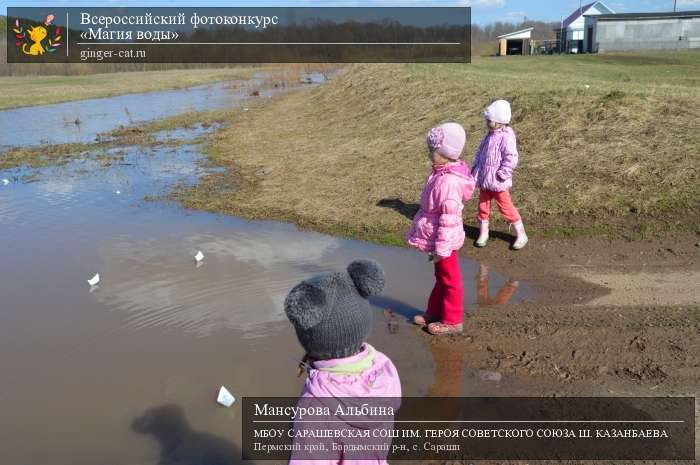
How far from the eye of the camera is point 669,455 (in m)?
3.24

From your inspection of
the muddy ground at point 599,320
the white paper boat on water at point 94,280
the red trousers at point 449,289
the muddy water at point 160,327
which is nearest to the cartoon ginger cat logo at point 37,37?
the muddy water at point 160,327

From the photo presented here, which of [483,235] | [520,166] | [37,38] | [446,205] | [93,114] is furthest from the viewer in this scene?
[37,38]

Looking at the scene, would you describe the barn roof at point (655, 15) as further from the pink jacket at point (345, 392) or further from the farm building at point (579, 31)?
the pink jacket at point (345, 392)

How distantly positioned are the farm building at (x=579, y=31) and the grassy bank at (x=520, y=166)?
36677mm

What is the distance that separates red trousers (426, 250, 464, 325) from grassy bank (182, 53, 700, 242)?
7.61ft

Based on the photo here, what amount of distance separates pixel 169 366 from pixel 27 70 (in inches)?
2378

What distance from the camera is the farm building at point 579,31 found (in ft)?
151

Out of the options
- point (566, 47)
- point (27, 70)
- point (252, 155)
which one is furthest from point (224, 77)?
point (252, 155)

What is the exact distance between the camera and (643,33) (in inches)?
1693

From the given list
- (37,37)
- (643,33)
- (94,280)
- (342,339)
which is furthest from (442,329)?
(643,33)

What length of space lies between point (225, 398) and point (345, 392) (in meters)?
1.83

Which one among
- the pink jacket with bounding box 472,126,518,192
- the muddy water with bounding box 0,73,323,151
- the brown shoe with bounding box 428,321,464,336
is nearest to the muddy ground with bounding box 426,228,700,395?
the brown shoe with bounding box 428,321,464,336

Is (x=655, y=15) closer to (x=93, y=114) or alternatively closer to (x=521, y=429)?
(x=93, y=114)

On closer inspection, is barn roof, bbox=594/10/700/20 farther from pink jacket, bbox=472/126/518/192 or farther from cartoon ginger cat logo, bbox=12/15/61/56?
pink jacket, bbox=472/126/518/192
